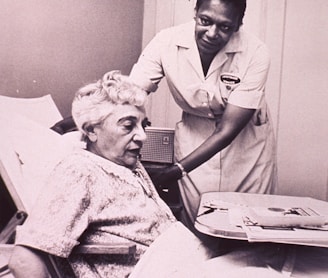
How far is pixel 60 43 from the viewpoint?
1153 millimetres

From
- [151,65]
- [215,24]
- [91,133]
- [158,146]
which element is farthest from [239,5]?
[91,133]

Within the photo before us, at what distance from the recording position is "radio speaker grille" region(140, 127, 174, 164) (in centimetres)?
134

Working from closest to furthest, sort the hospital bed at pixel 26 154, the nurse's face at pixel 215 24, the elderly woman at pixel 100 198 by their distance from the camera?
the elderly woman at pixel 100 198 < the hospital bed at pixel 26 154 < the nurse's face at pixel 215 24

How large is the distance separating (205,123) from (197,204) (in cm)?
29

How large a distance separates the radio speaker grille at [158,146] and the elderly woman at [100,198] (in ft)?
0.37

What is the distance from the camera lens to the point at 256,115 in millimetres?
1392

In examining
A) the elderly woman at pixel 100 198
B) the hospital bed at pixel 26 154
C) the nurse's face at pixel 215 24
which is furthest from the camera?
the nurse's face at pixel 215 24

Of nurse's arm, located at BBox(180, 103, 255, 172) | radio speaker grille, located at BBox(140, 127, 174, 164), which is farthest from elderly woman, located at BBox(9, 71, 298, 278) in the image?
nurse's arm, located at BBox(180, 103, 255, 172)

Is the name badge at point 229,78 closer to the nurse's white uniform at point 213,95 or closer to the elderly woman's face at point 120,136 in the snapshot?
the nurse's white uniform at point 213,95

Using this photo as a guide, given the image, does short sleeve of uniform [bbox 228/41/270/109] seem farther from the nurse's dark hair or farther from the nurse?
the nurse's dark hair

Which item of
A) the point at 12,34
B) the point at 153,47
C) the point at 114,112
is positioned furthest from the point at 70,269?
the point at 153,47

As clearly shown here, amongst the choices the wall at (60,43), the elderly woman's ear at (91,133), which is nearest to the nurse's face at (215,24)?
the wall at (60,43)

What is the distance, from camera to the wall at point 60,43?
1110 mm

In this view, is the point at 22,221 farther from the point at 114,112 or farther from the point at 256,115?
the point at 256,115
